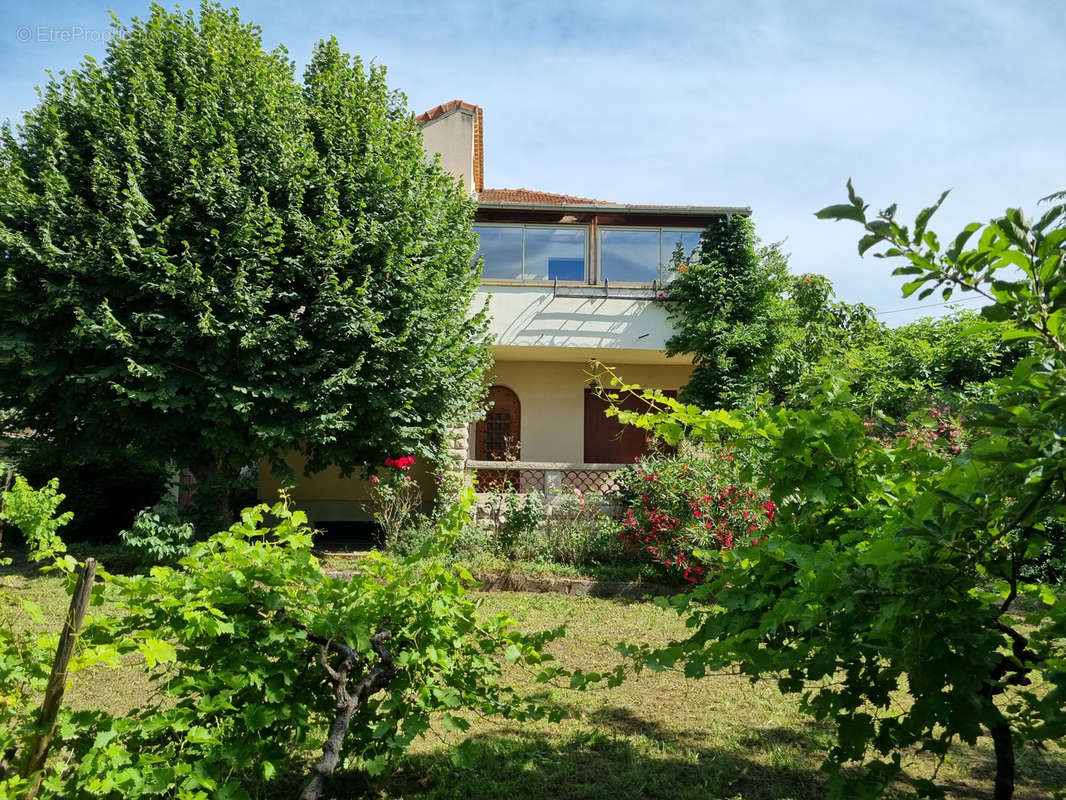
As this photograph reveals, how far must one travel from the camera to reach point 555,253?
14211 mm

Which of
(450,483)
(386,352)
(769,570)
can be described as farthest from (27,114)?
(769,570)

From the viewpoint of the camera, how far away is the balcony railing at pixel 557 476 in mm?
11047

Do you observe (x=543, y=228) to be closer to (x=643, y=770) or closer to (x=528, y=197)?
(x=528, y=197)

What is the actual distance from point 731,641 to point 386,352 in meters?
7.83

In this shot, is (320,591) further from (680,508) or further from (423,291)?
(423,291)

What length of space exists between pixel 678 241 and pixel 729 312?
2094 millimetres

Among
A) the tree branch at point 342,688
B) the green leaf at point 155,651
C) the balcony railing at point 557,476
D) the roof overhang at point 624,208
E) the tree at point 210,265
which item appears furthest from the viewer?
the roof overhang at point 624,208

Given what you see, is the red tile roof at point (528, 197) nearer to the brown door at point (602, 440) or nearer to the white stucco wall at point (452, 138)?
the white stucco wall at point (452, 138)

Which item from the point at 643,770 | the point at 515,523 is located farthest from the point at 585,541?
the point at 643,770

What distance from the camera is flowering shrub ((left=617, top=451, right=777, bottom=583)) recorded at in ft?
27.8

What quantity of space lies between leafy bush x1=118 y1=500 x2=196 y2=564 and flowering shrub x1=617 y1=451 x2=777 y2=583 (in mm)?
6234

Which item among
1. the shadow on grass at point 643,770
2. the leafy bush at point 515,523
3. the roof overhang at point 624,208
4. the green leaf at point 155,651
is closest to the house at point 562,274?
the roof overhang at point 624,208

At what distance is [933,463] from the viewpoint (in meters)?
2.47

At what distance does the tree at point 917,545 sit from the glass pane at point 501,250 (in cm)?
1154
